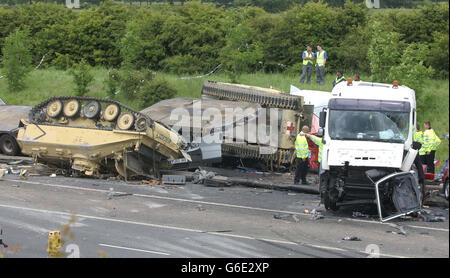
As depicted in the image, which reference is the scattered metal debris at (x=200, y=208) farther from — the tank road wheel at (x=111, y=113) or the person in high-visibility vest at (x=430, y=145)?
the person in high-visibility vest at (x=430, y=145)

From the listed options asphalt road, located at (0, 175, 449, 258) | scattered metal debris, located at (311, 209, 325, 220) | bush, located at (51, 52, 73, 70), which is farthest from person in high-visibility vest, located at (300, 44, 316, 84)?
bush, located at (51, 52, 73, 70)

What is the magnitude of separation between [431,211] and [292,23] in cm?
1581

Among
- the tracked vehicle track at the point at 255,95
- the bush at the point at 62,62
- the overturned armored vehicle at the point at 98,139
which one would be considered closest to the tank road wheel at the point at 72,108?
the overturned armored vehicle at the point at 98,139

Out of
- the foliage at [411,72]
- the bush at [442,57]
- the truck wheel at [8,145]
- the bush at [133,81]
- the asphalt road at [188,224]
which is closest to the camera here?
the bush at [442,57]

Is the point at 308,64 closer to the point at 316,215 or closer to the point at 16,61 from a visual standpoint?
the point at 316,215

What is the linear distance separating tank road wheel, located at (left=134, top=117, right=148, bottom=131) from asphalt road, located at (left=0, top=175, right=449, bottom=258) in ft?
4.70

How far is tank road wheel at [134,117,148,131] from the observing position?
18.2 meters

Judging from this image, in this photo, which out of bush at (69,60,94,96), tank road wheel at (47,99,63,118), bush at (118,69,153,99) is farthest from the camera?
bush at (69,60,94,96)

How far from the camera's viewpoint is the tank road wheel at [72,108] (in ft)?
61.9

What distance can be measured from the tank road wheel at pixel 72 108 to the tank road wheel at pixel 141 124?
1.73m

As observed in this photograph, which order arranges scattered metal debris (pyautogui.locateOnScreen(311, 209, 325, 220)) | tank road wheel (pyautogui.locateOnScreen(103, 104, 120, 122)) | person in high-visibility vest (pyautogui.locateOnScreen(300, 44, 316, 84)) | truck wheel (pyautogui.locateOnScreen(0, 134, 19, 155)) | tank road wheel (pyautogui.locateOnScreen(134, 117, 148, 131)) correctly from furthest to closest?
person in high-visibility vest (pyautogui.locateOnScreen(300, 44, 316, 84))
truck wheel (pyautogui.locateOnScreen(0, 134, 19, 155))
tank road wheel (pyautogui.locateOnScreen(103, 104, 120, 122))
tank road wheel (pyautogui.locateOnScreen(134, 117, 148, 131))
scattered metal debris (pyautogui.locateOnScreen(311, 209, 325, 220))

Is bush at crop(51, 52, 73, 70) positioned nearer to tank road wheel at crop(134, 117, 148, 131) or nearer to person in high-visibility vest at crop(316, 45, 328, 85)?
person in high-visibility vest at crop(316, 45, 328, 85)
